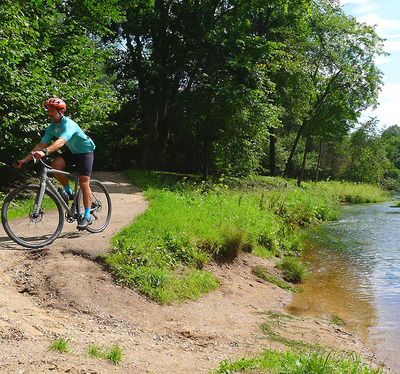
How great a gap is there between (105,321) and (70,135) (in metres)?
2.90

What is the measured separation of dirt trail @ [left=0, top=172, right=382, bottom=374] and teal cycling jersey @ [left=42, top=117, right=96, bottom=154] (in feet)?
5.05

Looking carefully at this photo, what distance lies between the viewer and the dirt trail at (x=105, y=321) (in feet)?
11.1

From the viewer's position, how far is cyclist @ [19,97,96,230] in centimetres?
584

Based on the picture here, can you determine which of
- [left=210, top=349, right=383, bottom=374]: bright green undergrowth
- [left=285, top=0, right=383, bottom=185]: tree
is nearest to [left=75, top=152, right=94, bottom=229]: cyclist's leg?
[left=210, top=349, right=383, bottom=374]: bright green undergrowth

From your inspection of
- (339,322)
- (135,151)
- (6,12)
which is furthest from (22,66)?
(135,151)

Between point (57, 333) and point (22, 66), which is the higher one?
point (22, 66)

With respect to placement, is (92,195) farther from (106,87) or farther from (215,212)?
(106,87)

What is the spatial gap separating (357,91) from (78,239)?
31057 mm

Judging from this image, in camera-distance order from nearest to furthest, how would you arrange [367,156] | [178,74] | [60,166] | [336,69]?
[60,166], [178,74], [336,69], [367,156]

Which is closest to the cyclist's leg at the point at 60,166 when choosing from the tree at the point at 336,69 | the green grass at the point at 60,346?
the green grass at the point at 60,346

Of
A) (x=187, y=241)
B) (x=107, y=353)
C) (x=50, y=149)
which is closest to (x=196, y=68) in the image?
(x=187, y=241)

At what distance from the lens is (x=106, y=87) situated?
540 inches

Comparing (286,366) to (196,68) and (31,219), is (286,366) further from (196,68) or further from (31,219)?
(196,68)

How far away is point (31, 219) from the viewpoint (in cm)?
571
